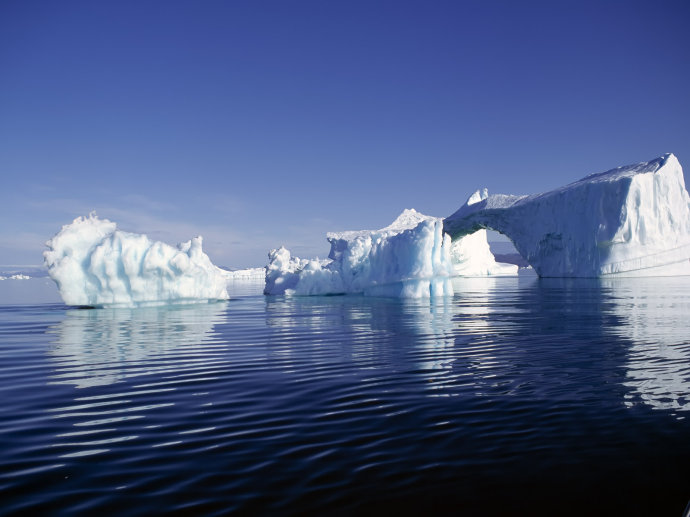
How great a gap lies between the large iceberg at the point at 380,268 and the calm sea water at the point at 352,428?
15.5m

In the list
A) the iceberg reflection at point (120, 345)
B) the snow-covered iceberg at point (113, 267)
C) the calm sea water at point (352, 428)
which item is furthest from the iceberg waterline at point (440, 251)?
the calm sea water at point (352, 428)

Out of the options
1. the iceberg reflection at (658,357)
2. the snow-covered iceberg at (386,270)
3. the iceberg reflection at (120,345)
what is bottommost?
the iceberg reflection at (658,357)

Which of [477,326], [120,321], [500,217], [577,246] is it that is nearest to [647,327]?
[477,326]

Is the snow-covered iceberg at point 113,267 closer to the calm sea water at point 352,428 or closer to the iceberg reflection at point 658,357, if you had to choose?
the calm sea water at point 352,428

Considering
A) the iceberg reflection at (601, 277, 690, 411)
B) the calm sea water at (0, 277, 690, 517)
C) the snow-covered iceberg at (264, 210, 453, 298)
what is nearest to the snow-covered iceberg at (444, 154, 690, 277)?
the snow-covered iceberg at (264, 210, 453, 298)

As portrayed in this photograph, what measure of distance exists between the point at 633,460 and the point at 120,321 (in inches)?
590

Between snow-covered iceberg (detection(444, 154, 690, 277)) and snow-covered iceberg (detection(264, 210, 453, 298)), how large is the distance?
69.2 ft

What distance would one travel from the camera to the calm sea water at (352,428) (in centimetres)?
320

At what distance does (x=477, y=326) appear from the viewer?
491 inches

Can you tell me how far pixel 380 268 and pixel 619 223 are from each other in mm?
24679

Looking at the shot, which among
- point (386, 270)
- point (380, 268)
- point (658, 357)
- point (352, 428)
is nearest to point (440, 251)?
point (386, 270)

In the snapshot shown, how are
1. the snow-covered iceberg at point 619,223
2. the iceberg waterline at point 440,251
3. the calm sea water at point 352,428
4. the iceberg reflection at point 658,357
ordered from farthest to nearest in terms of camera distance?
the snow-covered iceberg at point 619,223 → the iceberg waterline at point 440,251 → the iceberg reflection at point 658,357 → the calm sea water at point 352,428

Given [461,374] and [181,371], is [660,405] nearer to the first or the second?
[461,374]

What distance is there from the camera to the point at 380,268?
27234mm
